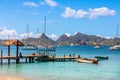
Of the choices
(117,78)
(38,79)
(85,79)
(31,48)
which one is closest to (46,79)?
(38,79)

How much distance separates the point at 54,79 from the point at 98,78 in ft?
19.5

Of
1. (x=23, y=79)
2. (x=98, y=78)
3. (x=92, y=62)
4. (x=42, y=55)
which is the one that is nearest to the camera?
(x=23, y=79)

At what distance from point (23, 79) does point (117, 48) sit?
145638 mm

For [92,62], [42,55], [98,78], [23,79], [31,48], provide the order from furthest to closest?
[31,48], [42,55], [92,62], [98,78], [23,79]

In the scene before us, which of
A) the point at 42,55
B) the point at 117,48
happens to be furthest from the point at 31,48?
the point at 42,55

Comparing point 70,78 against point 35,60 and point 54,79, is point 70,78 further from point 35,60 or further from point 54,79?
point 35,60

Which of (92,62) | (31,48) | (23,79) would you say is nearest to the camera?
(23,79)

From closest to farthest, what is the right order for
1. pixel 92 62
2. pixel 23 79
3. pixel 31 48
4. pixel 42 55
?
pixel 23 79 < pixel 92 62 < pixel 42 55 < pixel 31 48

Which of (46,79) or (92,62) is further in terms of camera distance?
(92,62)

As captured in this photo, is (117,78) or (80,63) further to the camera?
(80,63)

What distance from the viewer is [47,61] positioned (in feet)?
225

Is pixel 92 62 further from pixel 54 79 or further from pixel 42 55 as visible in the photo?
pixel 54 79

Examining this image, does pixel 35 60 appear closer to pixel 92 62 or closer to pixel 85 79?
pixel 92 62

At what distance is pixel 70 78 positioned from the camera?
40438 mm
